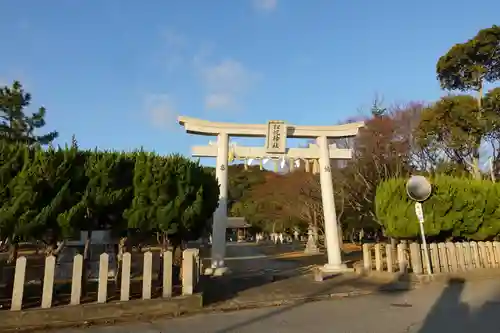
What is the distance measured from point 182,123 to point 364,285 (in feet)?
29.0

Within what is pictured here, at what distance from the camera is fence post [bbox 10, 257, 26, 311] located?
7.40 m

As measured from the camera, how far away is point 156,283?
451 inches

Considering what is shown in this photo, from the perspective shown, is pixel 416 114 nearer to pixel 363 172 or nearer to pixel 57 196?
pixel 363 172

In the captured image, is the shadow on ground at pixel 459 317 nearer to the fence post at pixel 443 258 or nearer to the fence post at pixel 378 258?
the fence post at pixel 443 258

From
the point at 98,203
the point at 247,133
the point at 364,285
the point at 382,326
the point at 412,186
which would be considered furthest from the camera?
the point at 247,133

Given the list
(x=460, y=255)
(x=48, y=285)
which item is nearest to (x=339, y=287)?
(x=460, y=255)

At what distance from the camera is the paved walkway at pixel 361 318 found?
22.9ft

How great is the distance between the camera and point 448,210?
15.2 meters

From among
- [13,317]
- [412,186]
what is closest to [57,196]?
[13,317]

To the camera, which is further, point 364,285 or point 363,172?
point 363,172

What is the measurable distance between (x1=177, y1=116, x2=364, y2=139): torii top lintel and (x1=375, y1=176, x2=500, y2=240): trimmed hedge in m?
2.93

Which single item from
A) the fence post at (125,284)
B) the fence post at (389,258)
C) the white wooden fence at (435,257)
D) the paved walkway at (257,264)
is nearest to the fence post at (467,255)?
the white wooden fence at (435,257)

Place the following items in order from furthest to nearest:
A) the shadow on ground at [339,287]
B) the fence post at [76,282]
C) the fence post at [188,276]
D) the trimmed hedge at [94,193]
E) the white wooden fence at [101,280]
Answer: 1. the shadow on ground at [339,287]
2. the fence post at [188,276]
3. the trimmed hedge at [94,193]
4. the fence post at [76,282]
5. the white wooden fence at [101,280]

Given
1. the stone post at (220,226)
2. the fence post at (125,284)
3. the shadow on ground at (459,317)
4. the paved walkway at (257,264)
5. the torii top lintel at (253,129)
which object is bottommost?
the shadow on ground at (459,317)
